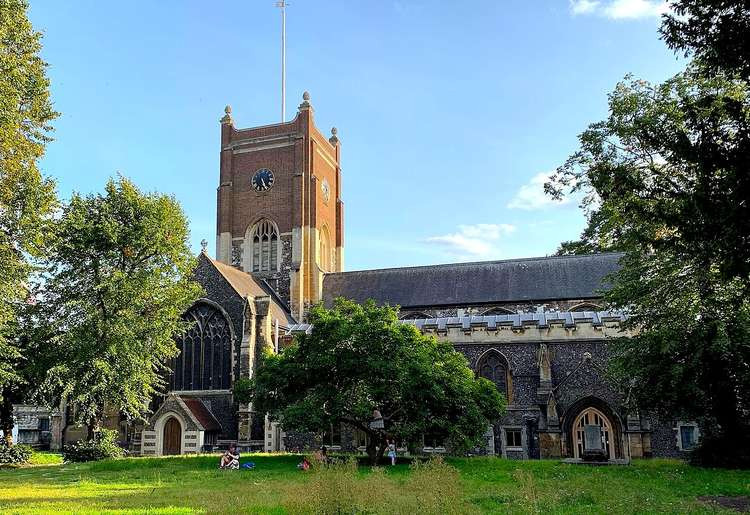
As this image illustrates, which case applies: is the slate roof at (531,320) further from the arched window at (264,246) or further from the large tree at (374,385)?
the arched window at (264,246)

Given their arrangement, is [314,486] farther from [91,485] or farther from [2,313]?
[2,313]

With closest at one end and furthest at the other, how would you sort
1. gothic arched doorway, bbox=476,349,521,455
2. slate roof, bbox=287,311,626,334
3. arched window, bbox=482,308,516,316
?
1. slate roof, bbox=287,311,626,334
2. gothic arched doorway, bbox=476,349,521,455
3. arched window, bbox=482,308,516,316

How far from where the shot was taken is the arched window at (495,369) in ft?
91.8

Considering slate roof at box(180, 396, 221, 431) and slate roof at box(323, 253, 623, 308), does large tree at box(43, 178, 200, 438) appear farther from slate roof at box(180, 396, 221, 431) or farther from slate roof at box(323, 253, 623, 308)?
slate roof at box(323, 253, 623, 308)

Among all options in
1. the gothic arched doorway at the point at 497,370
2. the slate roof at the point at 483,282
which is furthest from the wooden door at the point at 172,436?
the gothic arched doorway at the point at 497,370

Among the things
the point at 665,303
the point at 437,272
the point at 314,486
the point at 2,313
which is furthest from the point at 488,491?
the point at 437,272

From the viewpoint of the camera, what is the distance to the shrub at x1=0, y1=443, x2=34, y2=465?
80.5ft

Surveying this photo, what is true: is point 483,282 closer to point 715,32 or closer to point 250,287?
point 250,287

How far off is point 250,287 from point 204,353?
519 cm

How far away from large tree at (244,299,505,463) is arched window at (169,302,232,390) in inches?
421

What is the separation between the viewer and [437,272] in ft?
127

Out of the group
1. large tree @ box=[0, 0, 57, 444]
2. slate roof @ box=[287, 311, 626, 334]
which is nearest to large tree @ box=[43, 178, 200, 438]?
large tree @ box=[0, 0, 57, 444]

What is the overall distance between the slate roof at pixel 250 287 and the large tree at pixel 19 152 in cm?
1157

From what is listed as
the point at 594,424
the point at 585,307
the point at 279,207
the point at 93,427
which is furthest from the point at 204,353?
the point at 585,307
